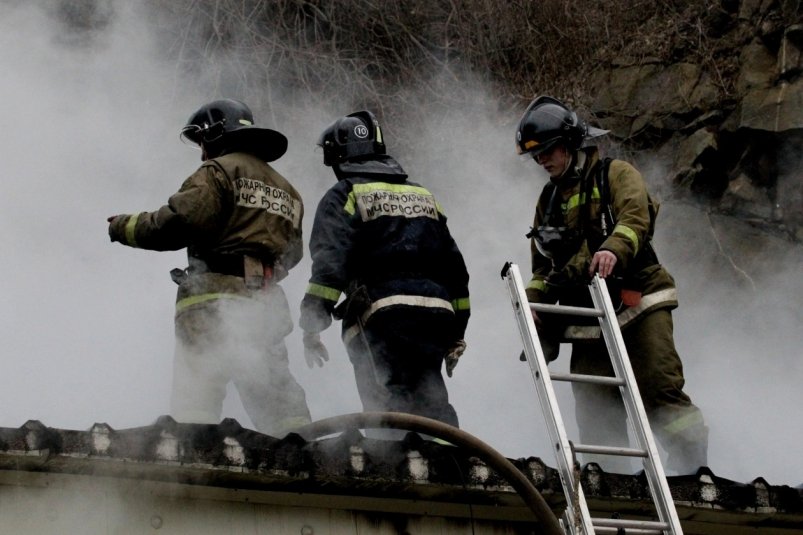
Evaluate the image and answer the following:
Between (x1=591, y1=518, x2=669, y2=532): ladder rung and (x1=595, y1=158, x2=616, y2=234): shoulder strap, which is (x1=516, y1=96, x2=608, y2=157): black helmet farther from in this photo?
(x1=591, y1=518, x2=669, y2=532): ladder rung

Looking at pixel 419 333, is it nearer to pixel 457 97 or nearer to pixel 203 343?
pixel 203 343

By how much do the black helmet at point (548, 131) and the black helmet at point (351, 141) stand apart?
25.1 inches

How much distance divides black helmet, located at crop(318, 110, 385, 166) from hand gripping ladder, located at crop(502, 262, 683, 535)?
123 cm

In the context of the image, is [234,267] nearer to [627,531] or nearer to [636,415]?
[636,415]

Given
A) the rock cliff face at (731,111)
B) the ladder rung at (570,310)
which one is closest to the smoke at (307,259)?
the rock cliff face at (731,111)

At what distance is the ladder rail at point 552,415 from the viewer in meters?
4.59

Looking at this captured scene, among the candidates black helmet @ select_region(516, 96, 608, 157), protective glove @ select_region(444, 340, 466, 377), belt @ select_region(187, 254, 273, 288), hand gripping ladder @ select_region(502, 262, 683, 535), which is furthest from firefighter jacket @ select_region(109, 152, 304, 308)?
hand gripping ladder @ select_region(502, 262, 683, 535)

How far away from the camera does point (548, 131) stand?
6152 mm

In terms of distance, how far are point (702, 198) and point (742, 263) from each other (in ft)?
2.06

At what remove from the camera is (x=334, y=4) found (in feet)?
37.0

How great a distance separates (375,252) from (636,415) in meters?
1.49

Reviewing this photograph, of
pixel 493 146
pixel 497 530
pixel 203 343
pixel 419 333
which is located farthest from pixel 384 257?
pixel 493 146

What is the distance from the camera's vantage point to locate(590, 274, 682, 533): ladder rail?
15.6 feet

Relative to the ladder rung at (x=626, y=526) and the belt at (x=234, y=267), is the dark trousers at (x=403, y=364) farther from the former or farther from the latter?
the ladder rung at (x=626, y=526)
